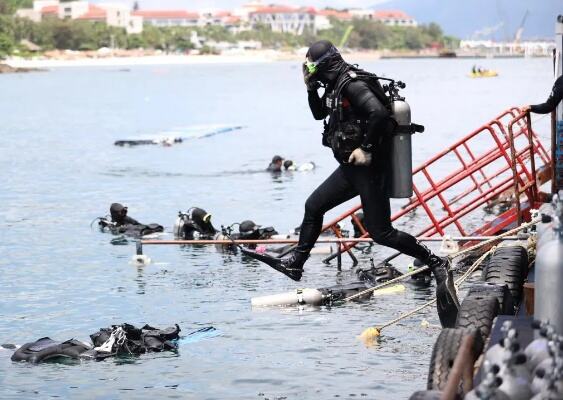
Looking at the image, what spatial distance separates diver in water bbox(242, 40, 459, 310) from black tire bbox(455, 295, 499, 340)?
51.0 inches

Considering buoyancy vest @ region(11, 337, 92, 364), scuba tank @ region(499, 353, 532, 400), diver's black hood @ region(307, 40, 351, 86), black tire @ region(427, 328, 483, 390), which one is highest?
diver's black hood @ region(307, 40, 351, 86)

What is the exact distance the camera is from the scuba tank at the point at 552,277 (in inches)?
287

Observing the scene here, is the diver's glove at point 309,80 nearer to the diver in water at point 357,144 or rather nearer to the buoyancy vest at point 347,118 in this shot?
the diver in water at point 357,144

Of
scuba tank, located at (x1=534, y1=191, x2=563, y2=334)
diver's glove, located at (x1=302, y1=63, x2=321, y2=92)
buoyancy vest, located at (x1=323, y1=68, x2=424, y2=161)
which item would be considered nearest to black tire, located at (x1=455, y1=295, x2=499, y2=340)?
buoyancy vest, located at (x1=323, y1=68, x2=424, y2=161)

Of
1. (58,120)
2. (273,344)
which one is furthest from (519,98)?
(273,344)

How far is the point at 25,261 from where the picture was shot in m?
19.6

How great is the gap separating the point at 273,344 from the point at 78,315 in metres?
2.91

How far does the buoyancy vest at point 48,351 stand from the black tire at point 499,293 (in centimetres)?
356

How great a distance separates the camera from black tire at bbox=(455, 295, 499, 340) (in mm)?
9662

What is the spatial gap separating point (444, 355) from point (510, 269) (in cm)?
435

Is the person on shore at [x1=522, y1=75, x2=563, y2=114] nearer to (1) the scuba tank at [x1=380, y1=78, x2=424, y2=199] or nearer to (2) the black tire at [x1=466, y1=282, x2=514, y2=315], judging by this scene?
(1) the scuba tank at [x1=380, y1=78, x2=424, y2=199]

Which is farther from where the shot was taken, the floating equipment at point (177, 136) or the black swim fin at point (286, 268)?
the floating equipment at point (177, 136)

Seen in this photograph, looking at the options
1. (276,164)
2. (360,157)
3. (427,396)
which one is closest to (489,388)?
(427,396)

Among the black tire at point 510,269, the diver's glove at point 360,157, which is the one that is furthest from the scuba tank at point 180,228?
the diver's glove at point 360,157
